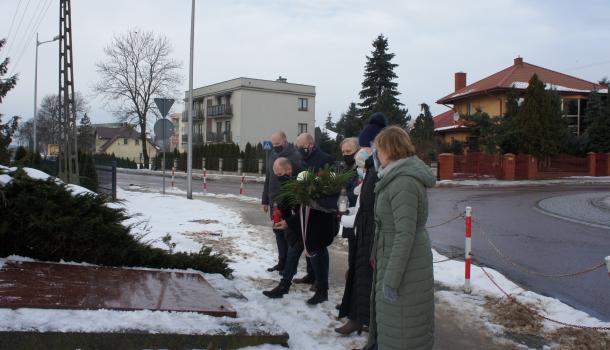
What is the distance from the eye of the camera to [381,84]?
45250mm

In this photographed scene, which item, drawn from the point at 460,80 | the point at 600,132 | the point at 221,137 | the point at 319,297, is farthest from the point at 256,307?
the point at 221,137

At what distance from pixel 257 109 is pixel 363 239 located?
57.5 metres

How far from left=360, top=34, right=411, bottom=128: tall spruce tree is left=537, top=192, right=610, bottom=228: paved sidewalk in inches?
931

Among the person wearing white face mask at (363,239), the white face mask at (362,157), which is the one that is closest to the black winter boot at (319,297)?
the person wearing white face mask at (363,239)

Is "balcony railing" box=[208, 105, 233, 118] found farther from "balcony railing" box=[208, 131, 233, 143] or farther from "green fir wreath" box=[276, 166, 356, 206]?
"green fir wreath" box=[276, 166, 356, 206]

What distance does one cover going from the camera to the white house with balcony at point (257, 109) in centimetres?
6083

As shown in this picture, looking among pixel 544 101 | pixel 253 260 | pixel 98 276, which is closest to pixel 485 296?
pixel 253 260

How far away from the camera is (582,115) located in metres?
47.2

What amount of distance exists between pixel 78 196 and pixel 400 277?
3705mm

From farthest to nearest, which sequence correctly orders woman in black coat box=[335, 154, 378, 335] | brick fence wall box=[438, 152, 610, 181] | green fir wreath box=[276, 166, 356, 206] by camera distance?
1. brick fence wall box=[438, 152, 610, 181]
2. green fir wreath box=[276, 166, 356, 206]
3. woman in black coat box=[335, 154, 378, 335]

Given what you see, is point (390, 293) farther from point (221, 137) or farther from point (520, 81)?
point (221, 137)

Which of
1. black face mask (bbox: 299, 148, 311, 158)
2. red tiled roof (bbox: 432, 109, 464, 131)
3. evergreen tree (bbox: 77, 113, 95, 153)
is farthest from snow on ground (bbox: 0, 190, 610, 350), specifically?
evergreen tree (bbox: 77, 113, 95, 153)

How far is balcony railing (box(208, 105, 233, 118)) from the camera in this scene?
2441 inches

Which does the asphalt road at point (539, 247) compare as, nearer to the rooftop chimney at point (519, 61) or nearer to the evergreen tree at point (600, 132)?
the evergreen tree at point (600, 132)
